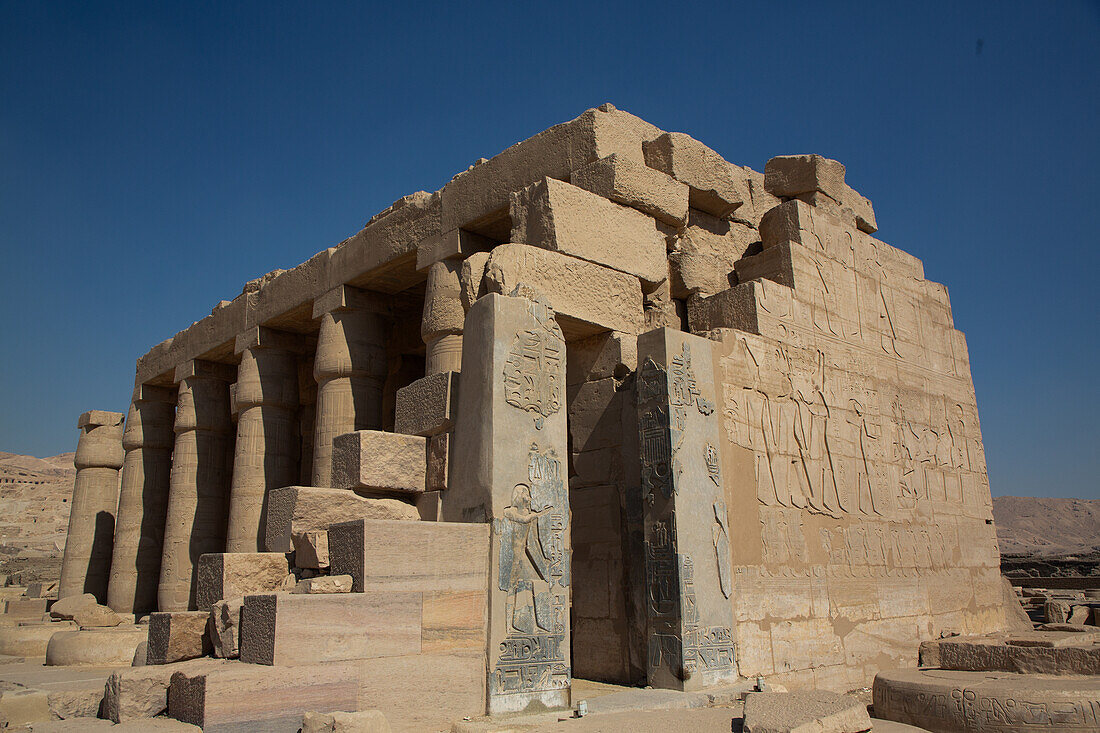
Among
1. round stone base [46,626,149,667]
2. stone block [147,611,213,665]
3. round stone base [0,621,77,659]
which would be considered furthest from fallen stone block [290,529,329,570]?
round stone base [0,621,77,659]

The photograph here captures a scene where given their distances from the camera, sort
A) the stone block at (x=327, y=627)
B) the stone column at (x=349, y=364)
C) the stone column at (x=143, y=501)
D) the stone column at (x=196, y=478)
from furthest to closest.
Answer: the stone column at (x=143, y=501) → the stone column at (x=196, y=478) → the stone column at (x=349, y=364) → the stone block at (x=327, y=627)

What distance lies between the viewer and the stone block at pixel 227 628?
4410 millimetres

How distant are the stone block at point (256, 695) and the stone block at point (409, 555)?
1.65 feet

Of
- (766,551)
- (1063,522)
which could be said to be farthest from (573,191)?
(1063,522)

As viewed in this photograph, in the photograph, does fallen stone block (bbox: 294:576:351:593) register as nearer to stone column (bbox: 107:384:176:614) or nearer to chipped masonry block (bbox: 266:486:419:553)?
chipped masonry block (bbox: 266:486:419:553)

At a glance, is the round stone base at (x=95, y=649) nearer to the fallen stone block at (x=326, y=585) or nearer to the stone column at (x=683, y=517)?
the fallen stone block at (x=326, y=585)

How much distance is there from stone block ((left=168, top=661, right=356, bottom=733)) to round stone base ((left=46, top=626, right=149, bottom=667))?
387cm

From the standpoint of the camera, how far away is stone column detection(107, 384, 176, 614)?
42.5 feet

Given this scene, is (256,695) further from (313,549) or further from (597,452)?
(597,452)

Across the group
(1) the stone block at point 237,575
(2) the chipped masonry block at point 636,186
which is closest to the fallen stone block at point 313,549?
(1) the stone block at point 237,575

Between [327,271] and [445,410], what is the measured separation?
5171mm

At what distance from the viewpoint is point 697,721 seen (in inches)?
183

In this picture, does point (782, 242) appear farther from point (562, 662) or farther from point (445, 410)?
point (562, 662)

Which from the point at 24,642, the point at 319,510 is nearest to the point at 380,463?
the point at 319,510
